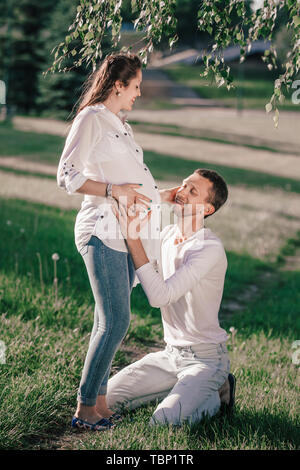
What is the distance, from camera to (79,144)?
10.9ft

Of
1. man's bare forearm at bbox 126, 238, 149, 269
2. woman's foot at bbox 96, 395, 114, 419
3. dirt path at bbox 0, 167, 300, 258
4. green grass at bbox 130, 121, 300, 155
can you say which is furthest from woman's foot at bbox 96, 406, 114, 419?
green grass at bbox 130, 121, 300, 155

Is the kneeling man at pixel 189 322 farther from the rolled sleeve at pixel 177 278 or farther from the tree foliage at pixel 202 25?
the tree foliage at pixel 202 25

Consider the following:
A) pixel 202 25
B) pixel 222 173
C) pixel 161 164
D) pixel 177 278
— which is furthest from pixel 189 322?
pixel 161 164

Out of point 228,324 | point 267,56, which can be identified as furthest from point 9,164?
point 267,56

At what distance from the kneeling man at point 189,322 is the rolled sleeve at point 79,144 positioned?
2.49 ft

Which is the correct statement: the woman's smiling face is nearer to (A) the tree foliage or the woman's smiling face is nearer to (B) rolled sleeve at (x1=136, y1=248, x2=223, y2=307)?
(A) the tree foliage

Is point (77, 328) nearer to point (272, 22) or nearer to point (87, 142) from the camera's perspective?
point (87, 142)

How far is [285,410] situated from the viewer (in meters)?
3.79

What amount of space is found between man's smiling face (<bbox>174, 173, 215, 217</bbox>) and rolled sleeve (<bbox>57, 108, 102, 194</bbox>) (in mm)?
769

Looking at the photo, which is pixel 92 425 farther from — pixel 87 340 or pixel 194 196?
pixel 194 196

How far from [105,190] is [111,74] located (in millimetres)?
698

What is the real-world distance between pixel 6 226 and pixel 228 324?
12.6ft

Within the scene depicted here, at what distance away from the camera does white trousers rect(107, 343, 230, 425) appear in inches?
141

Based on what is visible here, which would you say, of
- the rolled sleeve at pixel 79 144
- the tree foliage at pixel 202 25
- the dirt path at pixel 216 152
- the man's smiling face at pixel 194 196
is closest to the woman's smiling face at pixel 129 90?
the rolled sleeve at pixel 79 144
